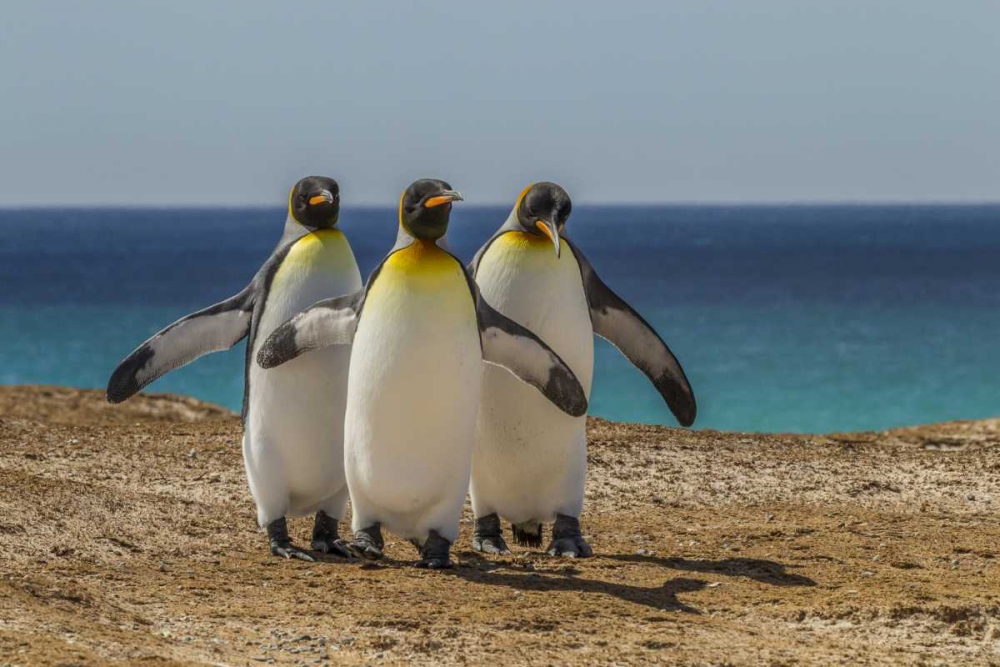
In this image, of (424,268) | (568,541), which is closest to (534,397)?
(568,541)

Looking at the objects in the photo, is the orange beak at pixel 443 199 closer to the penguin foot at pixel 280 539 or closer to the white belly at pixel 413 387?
the white belly at pixel 413 387

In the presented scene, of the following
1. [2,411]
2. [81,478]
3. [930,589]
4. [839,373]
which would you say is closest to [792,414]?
[839,373]

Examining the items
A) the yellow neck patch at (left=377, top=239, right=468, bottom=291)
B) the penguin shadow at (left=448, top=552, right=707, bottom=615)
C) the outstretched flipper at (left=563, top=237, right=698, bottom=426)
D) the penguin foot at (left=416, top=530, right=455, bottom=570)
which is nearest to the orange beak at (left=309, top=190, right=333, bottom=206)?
the yellow neck patch at (left=377, top=239, right=468, bottom=291)

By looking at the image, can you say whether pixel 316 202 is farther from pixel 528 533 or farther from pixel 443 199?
pixel 528 533

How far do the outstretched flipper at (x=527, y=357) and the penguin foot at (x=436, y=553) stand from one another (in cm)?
81

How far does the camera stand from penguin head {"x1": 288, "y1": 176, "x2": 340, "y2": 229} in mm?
7598

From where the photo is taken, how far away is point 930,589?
22.4 ft

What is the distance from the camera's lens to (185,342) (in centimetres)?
789

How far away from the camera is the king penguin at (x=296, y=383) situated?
24.3ft

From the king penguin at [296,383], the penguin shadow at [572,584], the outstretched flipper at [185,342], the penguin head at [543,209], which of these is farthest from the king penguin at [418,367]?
the outstretched flipper at [185,342]

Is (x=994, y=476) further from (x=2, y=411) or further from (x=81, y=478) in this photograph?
(x=2, y=411)

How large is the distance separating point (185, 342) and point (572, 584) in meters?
2.38

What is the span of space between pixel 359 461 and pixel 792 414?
21179mm

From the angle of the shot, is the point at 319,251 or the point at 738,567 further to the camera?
the point at 319,251
